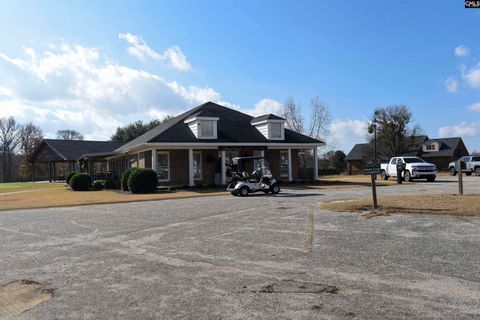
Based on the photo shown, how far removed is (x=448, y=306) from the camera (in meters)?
5.44

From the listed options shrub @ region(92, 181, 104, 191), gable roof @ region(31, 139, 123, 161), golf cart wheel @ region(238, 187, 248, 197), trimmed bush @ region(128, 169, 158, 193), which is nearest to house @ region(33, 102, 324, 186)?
trimmed bush @ region(128, 169, 158, 193)

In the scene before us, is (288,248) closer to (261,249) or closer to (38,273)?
(261,249)

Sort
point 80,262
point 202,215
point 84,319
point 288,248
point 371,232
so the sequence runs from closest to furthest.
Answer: point 84,319 → point 80,262 → point 288,248 → point 371,232 → point 202,215

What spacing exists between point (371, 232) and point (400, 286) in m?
4.24

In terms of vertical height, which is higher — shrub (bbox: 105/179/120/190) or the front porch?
the front porch

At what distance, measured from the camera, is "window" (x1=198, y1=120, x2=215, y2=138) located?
3105 centimetres

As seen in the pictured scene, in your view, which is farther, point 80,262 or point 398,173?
point 398,173

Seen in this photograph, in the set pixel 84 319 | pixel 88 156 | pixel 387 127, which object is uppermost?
pixel 387 127

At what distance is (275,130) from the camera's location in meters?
33.6

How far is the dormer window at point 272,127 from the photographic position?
1310 inches

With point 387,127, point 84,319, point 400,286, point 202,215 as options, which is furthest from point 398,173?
point 387,127

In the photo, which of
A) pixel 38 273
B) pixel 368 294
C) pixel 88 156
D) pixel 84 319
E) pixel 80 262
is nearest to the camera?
pixel 84 319

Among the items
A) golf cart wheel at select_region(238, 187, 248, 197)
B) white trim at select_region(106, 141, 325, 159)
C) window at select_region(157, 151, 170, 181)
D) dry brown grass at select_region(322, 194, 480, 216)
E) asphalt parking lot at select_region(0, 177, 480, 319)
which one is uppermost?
white trim at select_region(106, 141, 325, 159)

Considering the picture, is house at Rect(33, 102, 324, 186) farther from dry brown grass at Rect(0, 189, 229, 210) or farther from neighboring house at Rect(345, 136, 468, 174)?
neighboring house at Rect(345, 136, 468, 174)
